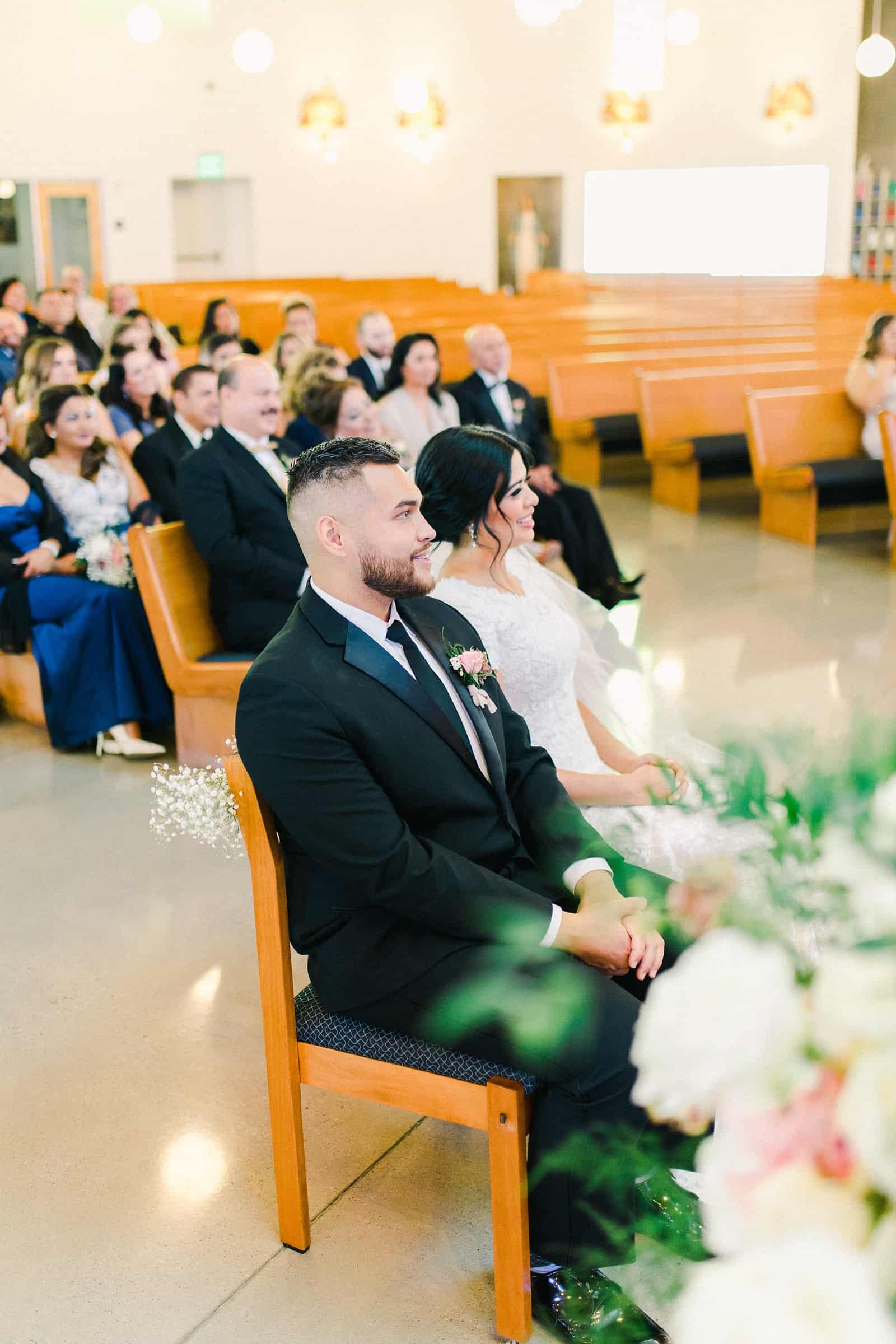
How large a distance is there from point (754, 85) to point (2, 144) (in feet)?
31.6

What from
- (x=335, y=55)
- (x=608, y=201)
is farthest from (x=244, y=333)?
(x=608, y=201)

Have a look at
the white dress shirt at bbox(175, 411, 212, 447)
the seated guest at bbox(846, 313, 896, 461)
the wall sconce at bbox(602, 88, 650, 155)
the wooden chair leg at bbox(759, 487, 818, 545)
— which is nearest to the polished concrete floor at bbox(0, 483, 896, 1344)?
the white dress shirt at bbox(175, 411, 212, 447)

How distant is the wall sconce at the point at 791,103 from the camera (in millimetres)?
17391

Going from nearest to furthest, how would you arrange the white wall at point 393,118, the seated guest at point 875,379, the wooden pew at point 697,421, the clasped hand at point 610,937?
the clasped hand at point 610,937, the seated guest at point 875,379, the wooden pew at point 697,421, the white wall at point 393,118

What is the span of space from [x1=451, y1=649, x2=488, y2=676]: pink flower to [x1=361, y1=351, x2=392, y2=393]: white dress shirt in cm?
580

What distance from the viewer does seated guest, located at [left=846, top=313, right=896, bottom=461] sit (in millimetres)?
7383

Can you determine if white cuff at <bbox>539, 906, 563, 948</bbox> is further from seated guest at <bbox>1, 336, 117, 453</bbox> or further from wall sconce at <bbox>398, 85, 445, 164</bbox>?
wall sconce at <bbox>398, 85, 445, 164</bbox>

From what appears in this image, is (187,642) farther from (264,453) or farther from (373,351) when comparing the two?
(373,351)

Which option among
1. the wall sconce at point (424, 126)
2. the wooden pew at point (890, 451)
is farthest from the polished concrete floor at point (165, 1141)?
the wall sconce at point (424, 126)

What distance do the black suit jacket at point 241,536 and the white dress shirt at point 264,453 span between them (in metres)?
0.02

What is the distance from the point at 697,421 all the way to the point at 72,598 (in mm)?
4881

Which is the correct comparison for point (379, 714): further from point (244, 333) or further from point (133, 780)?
point (244, 333)

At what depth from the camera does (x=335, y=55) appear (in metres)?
17.4

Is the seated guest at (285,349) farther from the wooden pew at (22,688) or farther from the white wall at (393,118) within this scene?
the white wall at (393,118)
